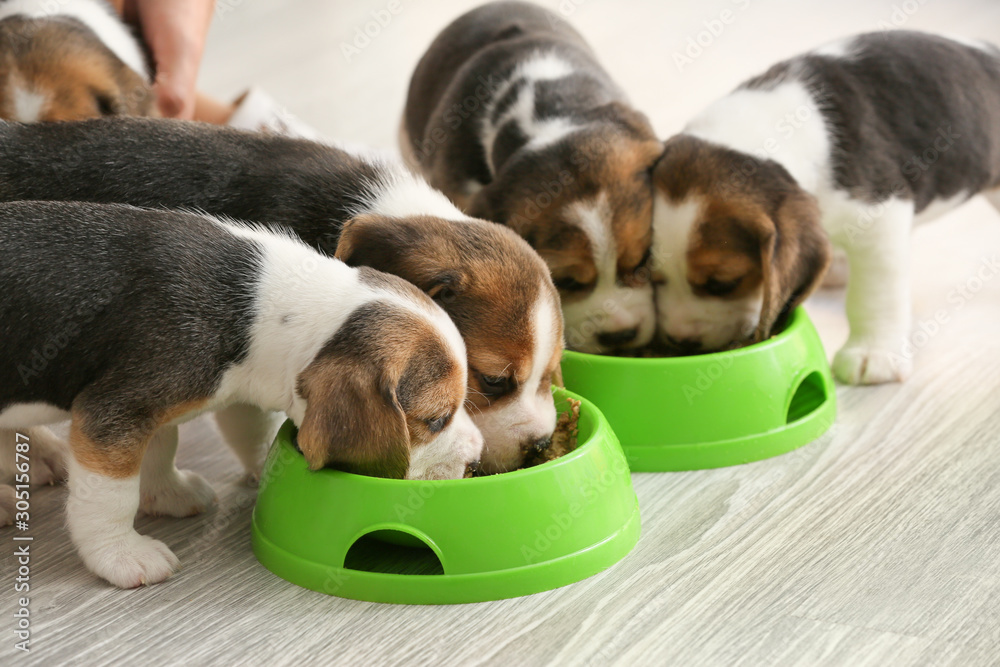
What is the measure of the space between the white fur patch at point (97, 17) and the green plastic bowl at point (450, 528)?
212 centimetres

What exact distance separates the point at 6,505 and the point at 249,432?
693mm

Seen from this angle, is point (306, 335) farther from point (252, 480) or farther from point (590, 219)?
point (590, 219)

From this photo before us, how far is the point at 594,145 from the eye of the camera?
3.54 m

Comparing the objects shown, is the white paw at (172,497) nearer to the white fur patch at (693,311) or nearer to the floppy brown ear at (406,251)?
the floppy brown ear at (406,251)

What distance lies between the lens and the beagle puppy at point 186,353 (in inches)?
98.9

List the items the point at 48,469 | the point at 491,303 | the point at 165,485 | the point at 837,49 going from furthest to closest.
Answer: the point at 837,49
the point at 48,469
the point at 165,485
the point at 491,303

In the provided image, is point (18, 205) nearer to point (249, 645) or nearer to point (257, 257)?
point (257, 257)

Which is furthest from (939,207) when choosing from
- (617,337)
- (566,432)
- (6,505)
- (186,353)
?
(6,505)

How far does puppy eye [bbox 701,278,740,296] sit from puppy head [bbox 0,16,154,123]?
213cm

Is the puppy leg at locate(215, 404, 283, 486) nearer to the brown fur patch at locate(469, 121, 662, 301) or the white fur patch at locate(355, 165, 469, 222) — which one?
the white fur patch at locate(355, 165, 469, 222)

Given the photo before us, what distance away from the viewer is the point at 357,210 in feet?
10.4

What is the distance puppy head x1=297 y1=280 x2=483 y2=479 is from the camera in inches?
96.9

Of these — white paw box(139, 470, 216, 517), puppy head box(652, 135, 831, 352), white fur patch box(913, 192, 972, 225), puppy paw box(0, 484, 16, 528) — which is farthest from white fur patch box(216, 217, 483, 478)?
white fur patch box(913, 192, 972, 225)

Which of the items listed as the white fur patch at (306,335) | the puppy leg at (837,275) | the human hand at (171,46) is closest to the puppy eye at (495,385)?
the white fur patch at (306,335)
